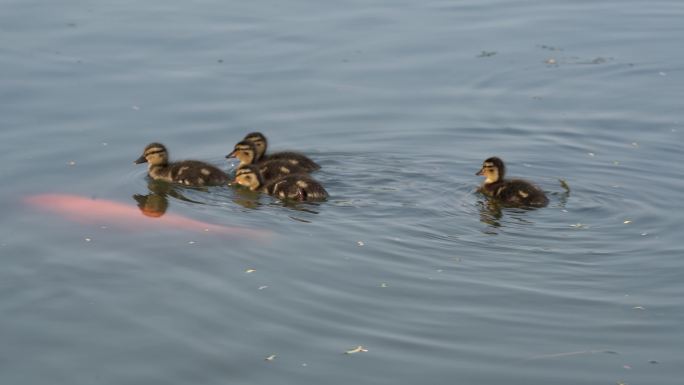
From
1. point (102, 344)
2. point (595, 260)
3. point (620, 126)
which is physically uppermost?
point (620, 126)

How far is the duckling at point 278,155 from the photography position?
31.9ft

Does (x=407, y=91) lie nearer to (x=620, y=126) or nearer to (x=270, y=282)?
(x=620, y=126)

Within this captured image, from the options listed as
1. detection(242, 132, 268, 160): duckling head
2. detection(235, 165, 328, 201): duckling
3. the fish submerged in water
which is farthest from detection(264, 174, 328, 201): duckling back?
the fish submerged in water

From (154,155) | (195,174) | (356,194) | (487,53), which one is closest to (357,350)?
(356,194)

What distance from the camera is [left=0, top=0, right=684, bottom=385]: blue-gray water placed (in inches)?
257

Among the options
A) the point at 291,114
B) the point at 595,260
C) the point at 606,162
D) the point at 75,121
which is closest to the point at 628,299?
the point at 595,260

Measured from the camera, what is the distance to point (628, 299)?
7199 millimetres

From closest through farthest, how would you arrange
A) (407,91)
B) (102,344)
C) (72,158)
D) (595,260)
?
(102,344)
(595,260)
(72,158)
(407,91)

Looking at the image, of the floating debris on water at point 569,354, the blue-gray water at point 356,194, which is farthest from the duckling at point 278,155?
the floating debris on water at point 569,354

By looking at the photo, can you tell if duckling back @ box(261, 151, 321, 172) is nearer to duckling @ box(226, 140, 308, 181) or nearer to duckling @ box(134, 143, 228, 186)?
duckling @ box(226, 140, 308, 181)

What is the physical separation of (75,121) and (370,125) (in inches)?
96.9

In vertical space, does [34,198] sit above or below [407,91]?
below

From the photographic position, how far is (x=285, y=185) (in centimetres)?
927

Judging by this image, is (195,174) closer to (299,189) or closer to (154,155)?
(154,155)
